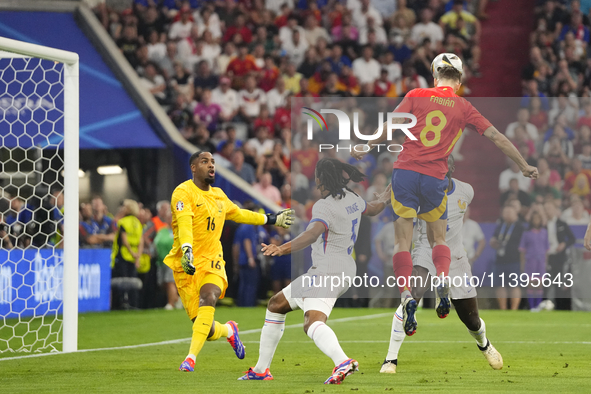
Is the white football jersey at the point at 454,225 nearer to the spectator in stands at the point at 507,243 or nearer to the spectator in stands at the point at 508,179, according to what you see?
the spectator in stands at the point at 507,243

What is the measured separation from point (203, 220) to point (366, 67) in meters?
12.3

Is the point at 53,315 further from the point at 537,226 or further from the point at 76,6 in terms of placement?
the point at 76,6

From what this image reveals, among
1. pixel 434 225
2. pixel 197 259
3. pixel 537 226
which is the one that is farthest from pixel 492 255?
pixel 197 259

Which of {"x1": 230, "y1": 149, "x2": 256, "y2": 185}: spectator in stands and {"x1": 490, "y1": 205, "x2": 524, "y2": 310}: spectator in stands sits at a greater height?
{"x1": 230, "y1": 149, "x2": 256, "y2": 185}: spectator in stands

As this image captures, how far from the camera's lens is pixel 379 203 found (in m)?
8.17

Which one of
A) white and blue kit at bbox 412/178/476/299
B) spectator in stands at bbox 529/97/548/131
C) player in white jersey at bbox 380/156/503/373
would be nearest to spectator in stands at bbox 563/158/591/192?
spectator in stands at bbox 529/97/548/131

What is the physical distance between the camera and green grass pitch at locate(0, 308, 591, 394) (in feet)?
23.0

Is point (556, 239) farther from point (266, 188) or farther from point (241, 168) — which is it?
point (241, 168)

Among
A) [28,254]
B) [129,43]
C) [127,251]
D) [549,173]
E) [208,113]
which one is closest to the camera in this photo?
[28,254]

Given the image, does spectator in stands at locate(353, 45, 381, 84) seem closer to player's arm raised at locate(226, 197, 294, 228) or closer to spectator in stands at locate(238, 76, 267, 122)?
spectator in stands at locate(238, 76, 267, 122)

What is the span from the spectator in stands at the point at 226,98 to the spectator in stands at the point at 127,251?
3.71m

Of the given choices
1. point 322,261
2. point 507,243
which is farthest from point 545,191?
point 322,261

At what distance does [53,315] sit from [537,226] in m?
7.58

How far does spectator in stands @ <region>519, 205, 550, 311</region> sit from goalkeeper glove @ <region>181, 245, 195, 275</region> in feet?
21.4
